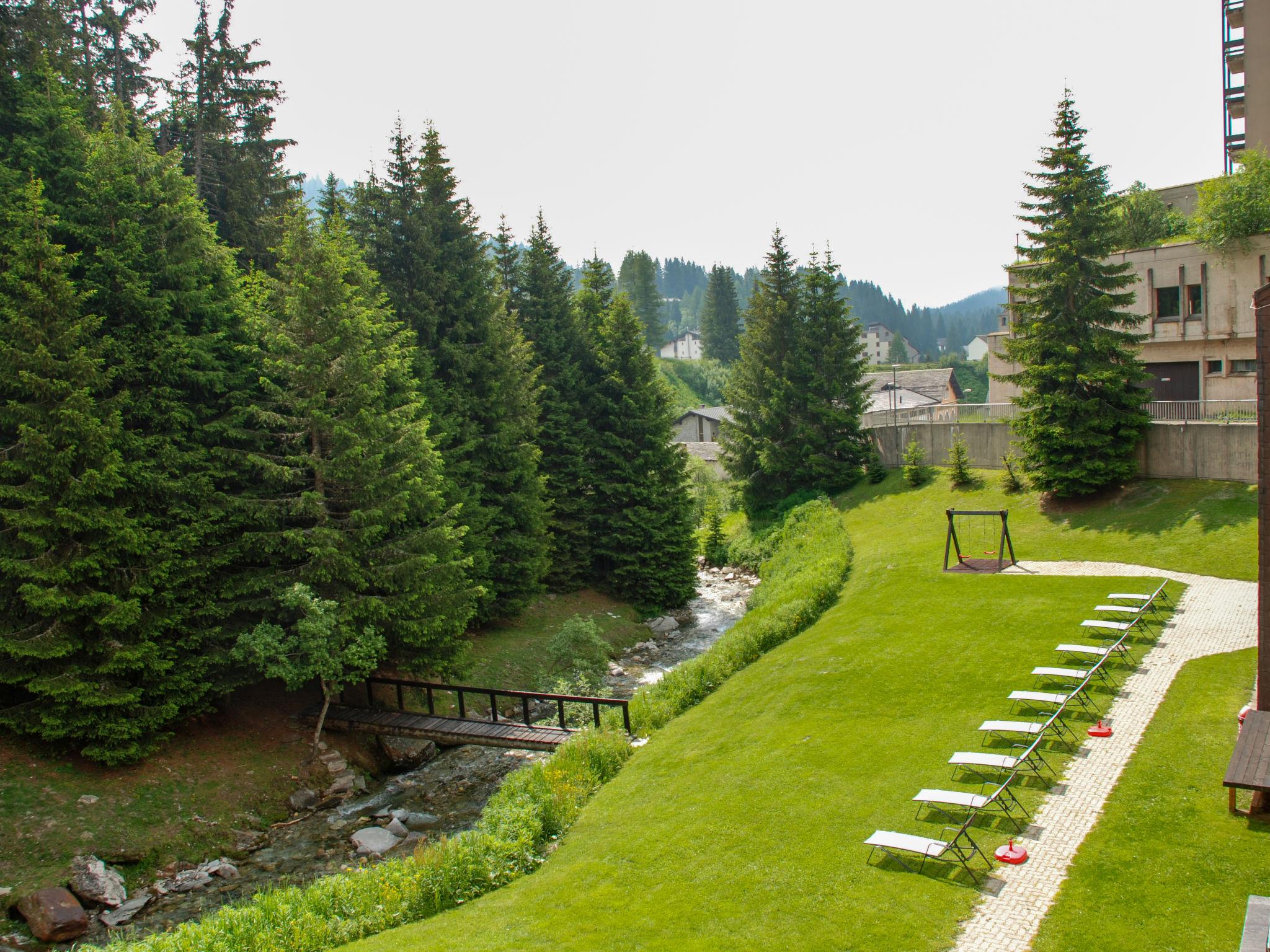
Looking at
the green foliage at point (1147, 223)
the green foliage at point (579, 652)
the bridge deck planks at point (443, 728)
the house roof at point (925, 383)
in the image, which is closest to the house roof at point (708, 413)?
the house roof at point (925, 383)

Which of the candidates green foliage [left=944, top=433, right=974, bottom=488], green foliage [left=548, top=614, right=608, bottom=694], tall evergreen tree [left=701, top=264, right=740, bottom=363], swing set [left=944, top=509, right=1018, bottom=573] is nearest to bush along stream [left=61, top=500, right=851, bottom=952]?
green foliage [left=548, top=614, right=608, bottom=694]

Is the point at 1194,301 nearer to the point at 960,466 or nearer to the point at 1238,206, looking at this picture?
the point at 1238,206

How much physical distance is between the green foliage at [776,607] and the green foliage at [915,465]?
409 cm

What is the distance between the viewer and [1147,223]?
4569 centimetres

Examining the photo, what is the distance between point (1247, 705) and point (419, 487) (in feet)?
68.3

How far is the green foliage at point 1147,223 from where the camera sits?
149ft

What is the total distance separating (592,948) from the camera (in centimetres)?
1170

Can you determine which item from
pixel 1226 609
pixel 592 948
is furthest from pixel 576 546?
pixel 592 948

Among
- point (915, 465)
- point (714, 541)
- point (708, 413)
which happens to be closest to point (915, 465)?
point (915, 465)

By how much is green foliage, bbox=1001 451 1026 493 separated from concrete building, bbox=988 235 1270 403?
4.57 meters

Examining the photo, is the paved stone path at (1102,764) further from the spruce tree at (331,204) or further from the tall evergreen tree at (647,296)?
the tall evergreen tree at (647,296)

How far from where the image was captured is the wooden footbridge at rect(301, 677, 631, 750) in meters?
21.8

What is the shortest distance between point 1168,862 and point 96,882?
19.3 meters

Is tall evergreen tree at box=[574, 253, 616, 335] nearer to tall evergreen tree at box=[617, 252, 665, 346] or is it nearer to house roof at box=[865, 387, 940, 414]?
house roof at box=[865, 387, 940, 414]
